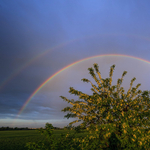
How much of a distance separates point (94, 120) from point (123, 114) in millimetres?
2071

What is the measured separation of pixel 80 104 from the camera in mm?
10023

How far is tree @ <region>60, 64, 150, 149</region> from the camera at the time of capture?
25.0 ft

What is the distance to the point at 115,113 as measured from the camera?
907 cm

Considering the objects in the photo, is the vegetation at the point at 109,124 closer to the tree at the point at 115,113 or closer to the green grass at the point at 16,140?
the tree at the point at 115,113

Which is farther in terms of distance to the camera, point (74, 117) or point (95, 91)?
point (95, 91)

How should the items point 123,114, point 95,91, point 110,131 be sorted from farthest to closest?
point 95,91 < point 123,114 < point 110,131

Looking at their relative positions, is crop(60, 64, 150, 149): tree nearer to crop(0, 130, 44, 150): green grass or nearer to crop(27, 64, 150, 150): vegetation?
crop(27, 64, 150, 150): vegetation

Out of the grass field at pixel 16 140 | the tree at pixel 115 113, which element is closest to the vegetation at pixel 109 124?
the tree at pixel 115 113

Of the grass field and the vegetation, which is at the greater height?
the vegetation

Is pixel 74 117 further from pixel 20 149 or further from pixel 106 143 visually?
pixel 20 149

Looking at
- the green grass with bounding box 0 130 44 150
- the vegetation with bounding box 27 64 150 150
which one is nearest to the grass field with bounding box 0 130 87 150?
the green grass with bounding box 0 130 44 150

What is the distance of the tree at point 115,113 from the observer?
761 cm

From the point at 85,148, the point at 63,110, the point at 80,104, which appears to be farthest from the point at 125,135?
the point at 63,110

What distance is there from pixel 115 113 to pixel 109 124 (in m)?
1.70
